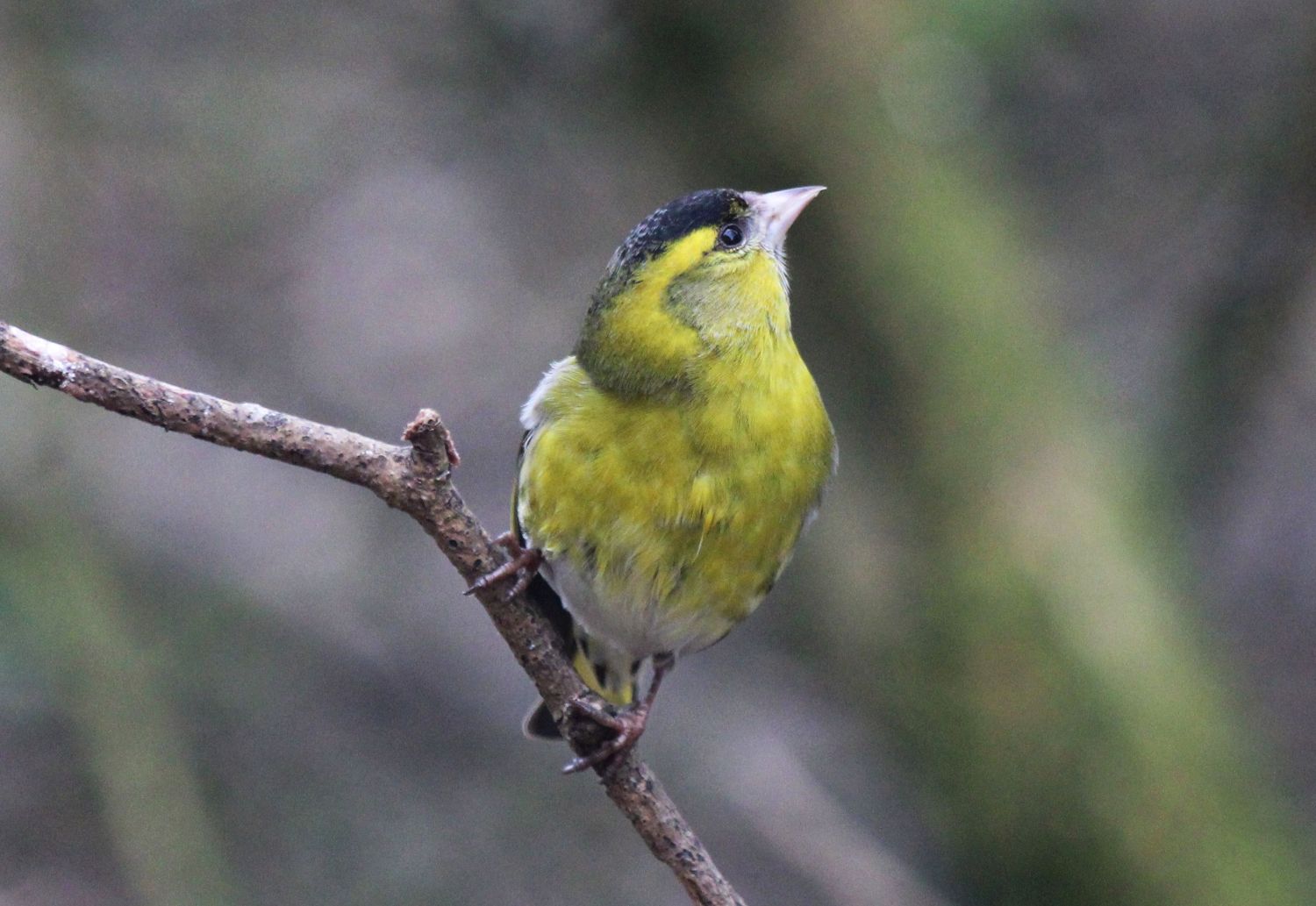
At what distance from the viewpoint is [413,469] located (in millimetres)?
2734

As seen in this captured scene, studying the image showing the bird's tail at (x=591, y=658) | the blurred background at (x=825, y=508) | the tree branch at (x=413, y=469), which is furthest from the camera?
the blurred background at (x=825, y=508)

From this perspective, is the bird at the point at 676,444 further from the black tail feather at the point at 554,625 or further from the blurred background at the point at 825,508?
the blurred background at the point at 825,508

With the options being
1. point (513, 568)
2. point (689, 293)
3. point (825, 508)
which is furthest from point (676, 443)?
point (825, 508)

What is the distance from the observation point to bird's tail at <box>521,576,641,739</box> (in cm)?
462

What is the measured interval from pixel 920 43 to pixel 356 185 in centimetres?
285

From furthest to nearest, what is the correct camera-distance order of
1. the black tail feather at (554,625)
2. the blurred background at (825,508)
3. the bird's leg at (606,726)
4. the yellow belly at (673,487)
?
the blurred background at (825,508)
the black tail feather at (554,625)
the yellow belly at (673,487)
the bird's leg at (606,726)

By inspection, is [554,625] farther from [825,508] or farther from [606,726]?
[825,508]

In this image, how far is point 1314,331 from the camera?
6.98 metres

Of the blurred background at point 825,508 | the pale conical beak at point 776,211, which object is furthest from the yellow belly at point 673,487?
the blurred background at point 825,508

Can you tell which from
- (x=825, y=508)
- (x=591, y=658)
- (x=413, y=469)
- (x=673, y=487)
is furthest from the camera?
(x=825, y=508)

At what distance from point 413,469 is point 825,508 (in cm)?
424

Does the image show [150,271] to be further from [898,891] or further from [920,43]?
[898,891]

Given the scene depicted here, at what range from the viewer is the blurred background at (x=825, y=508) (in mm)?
5160

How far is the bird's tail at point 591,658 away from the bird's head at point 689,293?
0.89 metres
